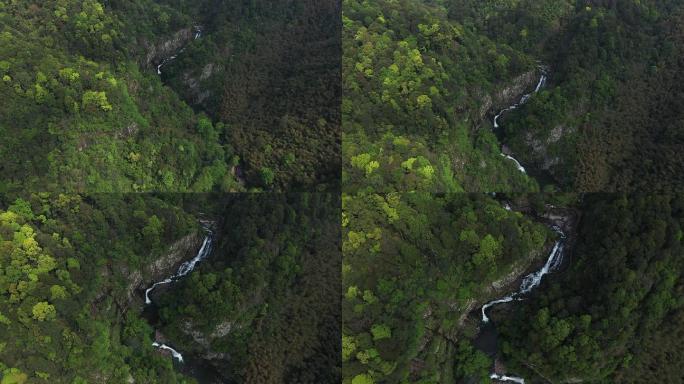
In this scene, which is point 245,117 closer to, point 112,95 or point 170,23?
point 112,95

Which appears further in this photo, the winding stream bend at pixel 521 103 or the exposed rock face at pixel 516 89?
the exposed rock face at pixel 516 89

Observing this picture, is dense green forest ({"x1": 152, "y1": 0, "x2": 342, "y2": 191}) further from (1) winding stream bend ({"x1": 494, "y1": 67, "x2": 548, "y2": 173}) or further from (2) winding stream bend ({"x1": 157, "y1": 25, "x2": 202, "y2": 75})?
(1) winding stream bend ({"x1": 494, "y1": 67, "x2": 548, "y2": 173})

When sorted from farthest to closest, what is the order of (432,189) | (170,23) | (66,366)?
(170,23) < (432,189) < (66,366)

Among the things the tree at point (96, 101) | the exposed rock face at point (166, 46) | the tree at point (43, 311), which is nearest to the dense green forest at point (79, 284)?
the tree at point (43, 311)

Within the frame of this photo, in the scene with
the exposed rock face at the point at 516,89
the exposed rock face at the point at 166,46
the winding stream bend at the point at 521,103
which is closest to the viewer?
the winding stream bend at the point at 521,103

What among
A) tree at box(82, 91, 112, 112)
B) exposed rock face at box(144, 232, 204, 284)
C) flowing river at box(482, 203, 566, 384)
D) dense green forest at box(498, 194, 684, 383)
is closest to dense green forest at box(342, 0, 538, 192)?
flowing river at box(482, 203, 566, 384)

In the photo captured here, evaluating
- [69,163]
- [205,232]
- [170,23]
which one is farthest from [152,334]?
[170,23]

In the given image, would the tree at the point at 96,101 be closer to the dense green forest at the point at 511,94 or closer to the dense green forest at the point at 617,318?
the dense green forest at the point at 511,94

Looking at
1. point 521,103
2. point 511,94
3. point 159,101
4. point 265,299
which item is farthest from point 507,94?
point 159,101
